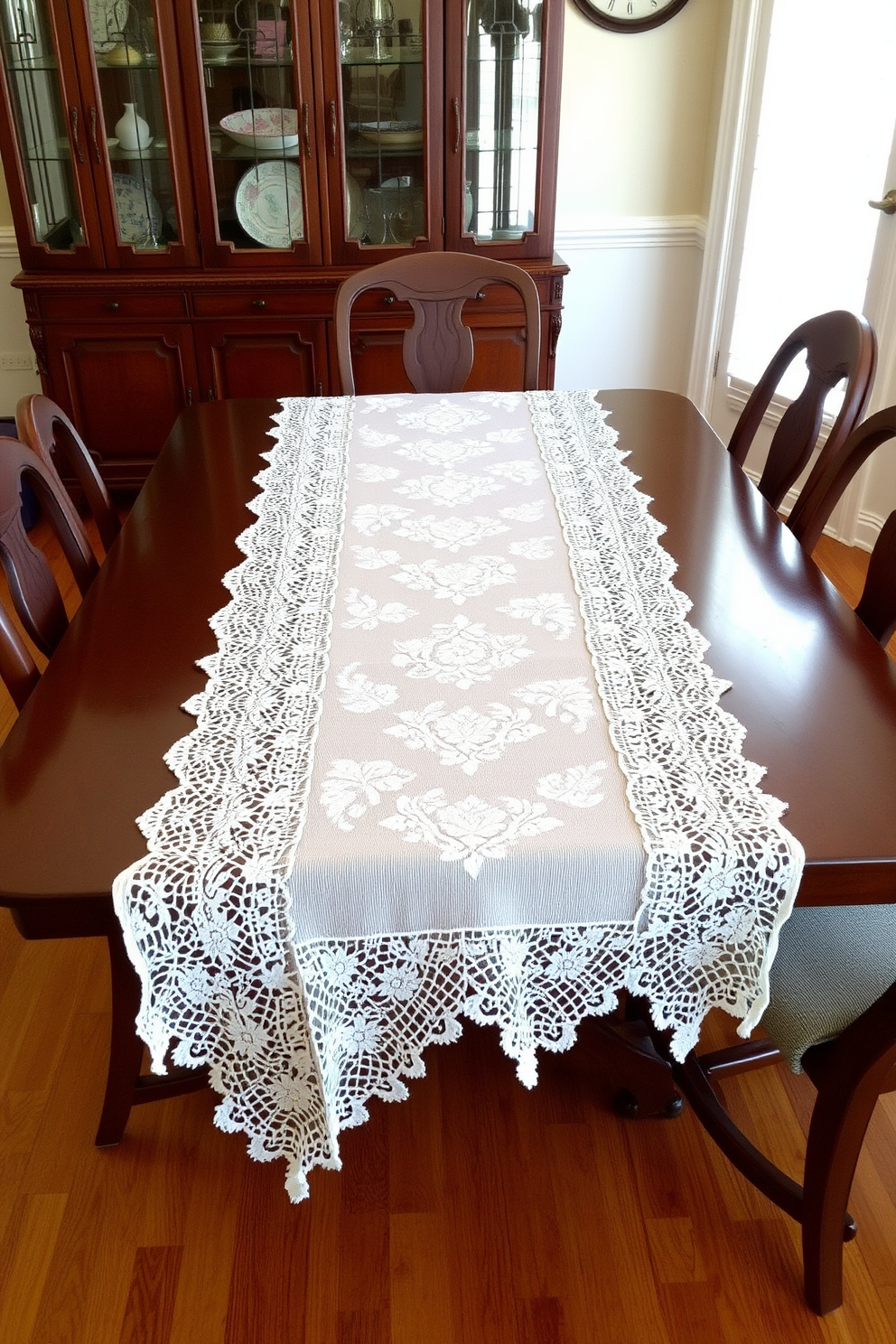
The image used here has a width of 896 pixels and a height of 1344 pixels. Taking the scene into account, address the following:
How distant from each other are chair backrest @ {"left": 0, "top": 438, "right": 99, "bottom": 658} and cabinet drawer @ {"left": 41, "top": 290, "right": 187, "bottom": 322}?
5.46ft

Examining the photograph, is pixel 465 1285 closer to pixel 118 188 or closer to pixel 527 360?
pixel 527 360

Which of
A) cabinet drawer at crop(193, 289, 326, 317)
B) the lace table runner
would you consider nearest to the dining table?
the lace table runner

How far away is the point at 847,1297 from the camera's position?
1.27m

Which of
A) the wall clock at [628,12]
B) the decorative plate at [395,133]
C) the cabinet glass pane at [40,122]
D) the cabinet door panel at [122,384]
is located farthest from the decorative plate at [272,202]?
the wall clock at [628,12]

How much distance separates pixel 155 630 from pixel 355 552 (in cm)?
31

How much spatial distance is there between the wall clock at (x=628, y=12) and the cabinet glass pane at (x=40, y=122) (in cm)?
151

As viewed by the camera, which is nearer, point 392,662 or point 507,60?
point 392,662

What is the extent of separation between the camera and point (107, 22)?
273cm

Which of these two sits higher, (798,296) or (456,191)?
(456,191)

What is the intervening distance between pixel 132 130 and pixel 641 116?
1.53 m

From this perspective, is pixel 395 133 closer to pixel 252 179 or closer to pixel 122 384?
pixel 252 179

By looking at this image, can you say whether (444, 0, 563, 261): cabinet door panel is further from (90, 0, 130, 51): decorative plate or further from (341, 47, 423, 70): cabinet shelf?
(90, 0, 130, 51): decorative plate

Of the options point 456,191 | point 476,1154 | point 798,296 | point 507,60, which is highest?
point 507,60

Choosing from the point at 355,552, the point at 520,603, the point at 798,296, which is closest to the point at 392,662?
the point at 520,603
